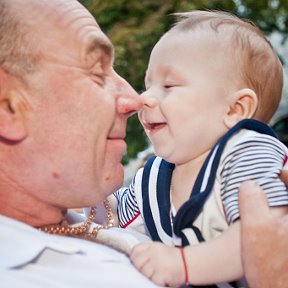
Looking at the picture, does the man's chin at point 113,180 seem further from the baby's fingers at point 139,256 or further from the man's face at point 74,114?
the baby's fingers at point 139,256

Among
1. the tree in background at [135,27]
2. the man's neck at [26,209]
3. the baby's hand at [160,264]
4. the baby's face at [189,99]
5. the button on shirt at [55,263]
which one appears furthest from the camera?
the tree in background at [135,27]

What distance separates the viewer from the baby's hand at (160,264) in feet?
6.53

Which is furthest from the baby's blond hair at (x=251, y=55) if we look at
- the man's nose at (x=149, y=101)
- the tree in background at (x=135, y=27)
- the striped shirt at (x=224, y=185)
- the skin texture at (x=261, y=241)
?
the tree in background at (x=135, y=27)

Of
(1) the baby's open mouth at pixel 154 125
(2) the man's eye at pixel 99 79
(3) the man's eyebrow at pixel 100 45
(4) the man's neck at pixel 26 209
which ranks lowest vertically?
(4) the man's neck at pixel 26 209

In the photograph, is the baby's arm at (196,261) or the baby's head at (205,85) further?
the baby's head at (205,85)

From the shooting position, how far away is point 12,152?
206cm

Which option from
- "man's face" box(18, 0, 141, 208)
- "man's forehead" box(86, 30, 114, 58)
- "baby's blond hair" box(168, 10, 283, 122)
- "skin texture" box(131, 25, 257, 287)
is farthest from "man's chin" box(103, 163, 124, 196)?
"baby's blond hair" box(168, 10, 283, 122)

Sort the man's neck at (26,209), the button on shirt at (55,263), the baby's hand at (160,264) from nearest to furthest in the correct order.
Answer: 1. the button on shirt at (55,263)
2. the baby's hand at (160,264)
3. the man's neck at (26,209)

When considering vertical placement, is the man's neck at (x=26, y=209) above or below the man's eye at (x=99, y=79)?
below

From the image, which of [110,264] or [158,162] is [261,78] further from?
[110,264]

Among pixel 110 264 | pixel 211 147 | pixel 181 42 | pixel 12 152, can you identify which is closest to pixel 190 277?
pixel 110 264

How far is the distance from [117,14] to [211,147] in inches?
302

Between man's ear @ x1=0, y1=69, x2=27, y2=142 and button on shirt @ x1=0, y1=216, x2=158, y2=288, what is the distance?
248 mm

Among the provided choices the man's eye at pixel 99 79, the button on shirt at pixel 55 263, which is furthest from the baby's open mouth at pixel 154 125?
the button on shirt at pixel 55 263
